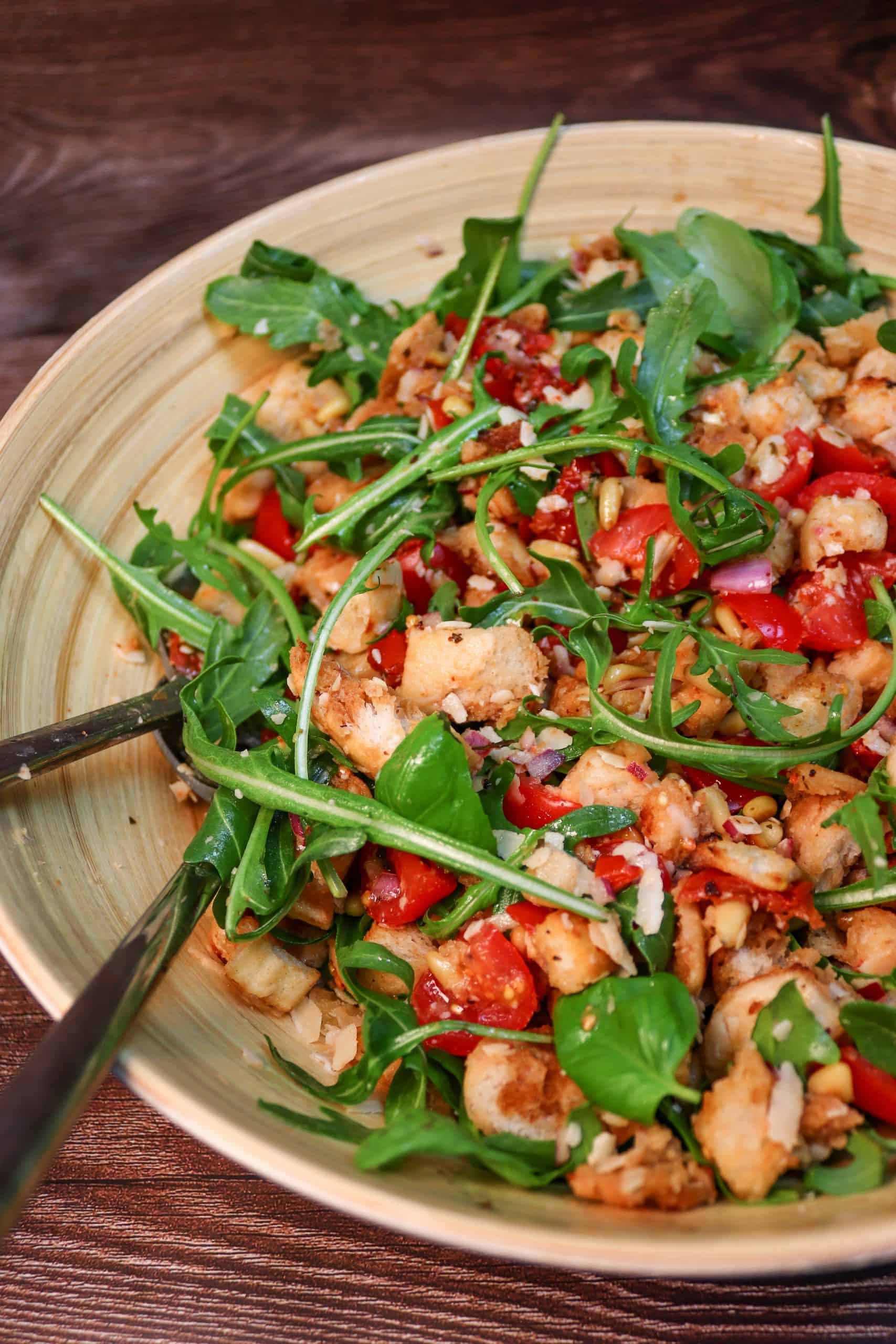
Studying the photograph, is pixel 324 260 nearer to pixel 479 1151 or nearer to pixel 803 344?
pixel 803 344

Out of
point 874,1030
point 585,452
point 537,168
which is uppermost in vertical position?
point 537,168

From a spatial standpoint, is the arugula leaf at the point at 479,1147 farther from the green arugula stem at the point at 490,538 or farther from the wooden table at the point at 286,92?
the wooden table at the point at 286,92

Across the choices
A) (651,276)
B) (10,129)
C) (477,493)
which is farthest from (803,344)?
(10,129)

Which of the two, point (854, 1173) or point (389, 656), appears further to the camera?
point (389, 656)

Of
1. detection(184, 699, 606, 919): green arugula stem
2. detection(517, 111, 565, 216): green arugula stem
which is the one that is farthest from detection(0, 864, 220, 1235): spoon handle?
detection(517, 111, 565, 216): green arugula stem

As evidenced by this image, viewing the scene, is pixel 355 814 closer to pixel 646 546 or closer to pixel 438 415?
pixel 646 546

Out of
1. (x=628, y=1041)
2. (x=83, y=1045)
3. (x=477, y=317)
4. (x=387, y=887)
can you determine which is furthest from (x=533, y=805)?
(x=477, y=317)

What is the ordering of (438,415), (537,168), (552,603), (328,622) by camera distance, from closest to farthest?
(328,622)
(552,603)
(438,415)
(537,168)
